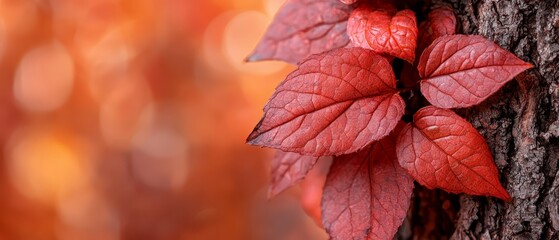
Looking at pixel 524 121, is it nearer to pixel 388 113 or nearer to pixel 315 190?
pixel 388 113

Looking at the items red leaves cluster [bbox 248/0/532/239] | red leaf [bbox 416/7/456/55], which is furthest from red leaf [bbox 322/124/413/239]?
red leaf [bbox 416/7/456/55]

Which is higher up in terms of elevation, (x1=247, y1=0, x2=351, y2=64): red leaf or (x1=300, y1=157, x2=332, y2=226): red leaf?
(x1=247, y1=0, x2=351, y2=64): red leaf

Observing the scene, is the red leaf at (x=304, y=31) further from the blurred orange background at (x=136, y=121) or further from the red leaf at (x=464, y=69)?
the blurred orange background at (x=136, y=121)

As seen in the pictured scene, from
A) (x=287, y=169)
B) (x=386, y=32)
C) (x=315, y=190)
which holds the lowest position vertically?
(x=315, y=190)

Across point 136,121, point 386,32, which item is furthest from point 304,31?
point 136,121

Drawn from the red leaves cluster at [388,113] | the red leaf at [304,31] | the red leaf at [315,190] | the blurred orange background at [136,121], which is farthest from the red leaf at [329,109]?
the blurred orange background at [136,121]

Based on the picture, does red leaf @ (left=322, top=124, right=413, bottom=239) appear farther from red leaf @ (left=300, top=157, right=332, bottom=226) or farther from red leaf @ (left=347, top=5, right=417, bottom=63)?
red leaf @ (left=300, top=157, right=332, bottom=226)
